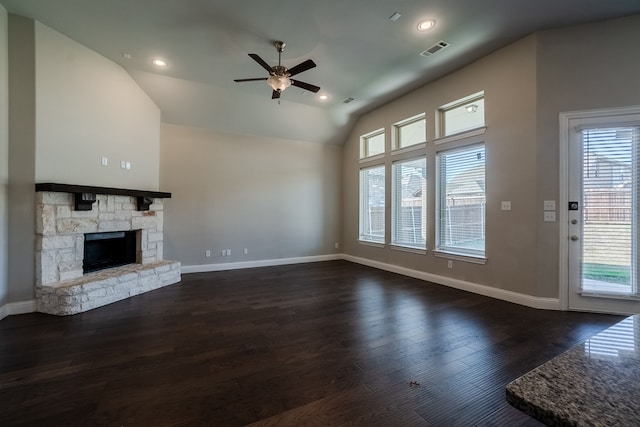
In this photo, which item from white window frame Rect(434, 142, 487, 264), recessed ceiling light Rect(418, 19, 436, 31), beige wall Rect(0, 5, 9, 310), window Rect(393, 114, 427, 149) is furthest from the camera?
window Rect(393, 114, 427, 149)

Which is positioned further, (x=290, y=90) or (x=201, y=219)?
(x=201, y=219)

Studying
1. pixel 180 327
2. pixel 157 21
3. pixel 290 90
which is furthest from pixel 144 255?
pixel 290 90

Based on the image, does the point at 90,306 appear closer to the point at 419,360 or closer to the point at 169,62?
the point at 169,62

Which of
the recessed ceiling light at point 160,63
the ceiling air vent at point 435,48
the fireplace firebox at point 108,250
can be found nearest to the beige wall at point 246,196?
the fireplace firebox at point 108,250

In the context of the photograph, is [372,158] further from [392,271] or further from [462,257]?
[462,257]

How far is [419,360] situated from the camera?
7.68 feet

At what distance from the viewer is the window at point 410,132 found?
5.23 m

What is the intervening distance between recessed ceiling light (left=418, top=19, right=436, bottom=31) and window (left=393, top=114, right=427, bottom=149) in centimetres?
185

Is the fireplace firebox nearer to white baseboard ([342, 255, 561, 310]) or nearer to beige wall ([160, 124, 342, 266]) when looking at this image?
beige wall ([160, 124, 342, 266])

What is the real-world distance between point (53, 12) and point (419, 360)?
541cm

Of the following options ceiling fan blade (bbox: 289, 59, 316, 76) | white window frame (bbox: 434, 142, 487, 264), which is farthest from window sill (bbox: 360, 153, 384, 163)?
ceiling fan blade (bbox: 289, 59, 316, 76)

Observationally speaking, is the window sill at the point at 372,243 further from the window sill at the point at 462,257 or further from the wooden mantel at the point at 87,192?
the wooden mantel at the point at 87,192

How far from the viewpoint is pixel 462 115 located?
4.57m

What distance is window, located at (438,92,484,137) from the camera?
4309 mm
